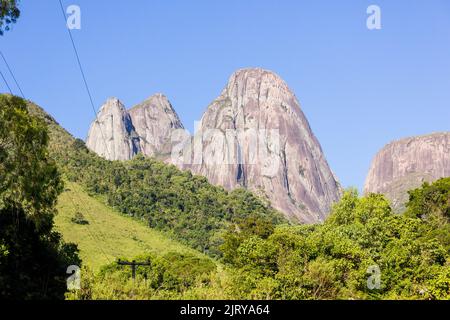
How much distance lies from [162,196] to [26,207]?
110 meters

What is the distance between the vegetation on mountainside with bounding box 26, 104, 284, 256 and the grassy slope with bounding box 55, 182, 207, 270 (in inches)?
239

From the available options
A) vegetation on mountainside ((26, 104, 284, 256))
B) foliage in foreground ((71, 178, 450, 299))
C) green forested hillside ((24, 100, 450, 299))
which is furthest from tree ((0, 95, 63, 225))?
vegetation on mountainside ((26, 104, 284, 256))

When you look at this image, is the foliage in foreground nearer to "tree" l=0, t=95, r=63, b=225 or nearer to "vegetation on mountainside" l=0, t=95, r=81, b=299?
"vegetation on mountainside" l=0, t=95, r=81, b=299

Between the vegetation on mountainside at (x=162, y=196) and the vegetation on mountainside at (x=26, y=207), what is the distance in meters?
77.8

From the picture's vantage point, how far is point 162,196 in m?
151

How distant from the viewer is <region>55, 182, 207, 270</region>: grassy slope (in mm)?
105175

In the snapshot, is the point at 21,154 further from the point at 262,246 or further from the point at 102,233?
the point at 102,233

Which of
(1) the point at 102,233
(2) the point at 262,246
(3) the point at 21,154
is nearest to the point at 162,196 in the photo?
(1) the point at 102,233

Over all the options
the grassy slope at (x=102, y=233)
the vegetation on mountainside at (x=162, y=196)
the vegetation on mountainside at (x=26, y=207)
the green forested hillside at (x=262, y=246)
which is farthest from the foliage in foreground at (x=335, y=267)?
the vegetation on mountainside at (x=162, y=196)

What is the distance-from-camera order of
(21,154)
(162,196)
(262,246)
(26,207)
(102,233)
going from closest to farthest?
(21,154) → (26,207) → (262,246) → (102,233) → (162,196)

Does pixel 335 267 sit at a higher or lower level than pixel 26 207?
lower

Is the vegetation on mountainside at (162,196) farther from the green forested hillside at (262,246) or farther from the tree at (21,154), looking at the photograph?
the tree at (21,154)

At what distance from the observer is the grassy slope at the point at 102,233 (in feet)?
345
